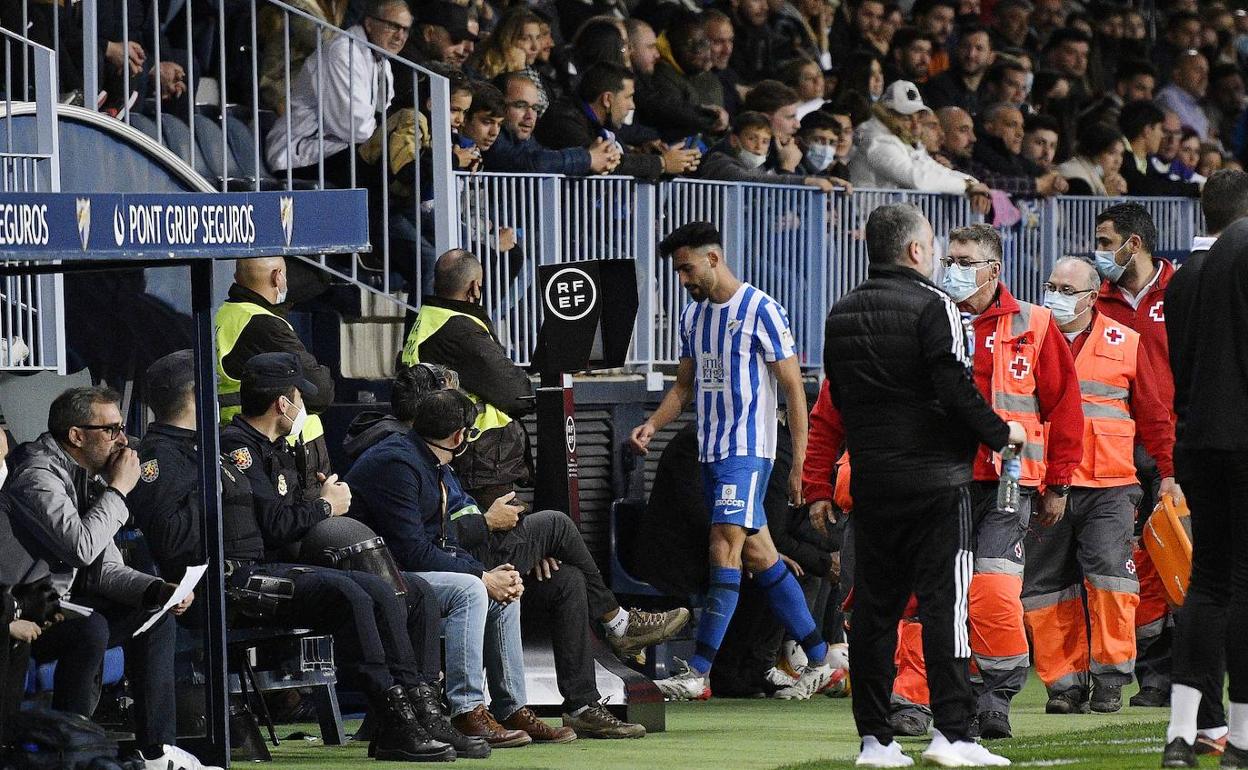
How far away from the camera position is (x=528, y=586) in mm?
10055

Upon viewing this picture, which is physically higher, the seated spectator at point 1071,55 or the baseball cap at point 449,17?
the seated spectator at point 1071,55

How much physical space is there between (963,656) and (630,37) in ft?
24.3

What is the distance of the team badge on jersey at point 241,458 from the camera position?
29.5 ft

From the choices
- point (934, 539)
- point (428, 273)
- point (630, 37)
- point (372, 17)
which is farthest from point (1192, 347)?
point (630, 37)

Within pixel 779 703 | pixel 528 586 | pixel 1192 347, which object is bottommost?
pixel 779 703

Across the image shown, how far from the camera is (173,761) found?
7996 mm

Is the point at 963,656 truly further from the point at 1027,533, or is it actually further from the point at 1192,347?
the point at 1027,533

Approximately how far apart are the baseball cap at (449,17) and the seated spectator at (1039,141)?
5.37 m

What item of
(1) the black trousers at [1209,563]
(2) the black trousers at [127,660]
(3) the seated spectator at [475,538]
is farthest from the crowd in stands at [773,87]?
(1) the black trousers at [1209,563]

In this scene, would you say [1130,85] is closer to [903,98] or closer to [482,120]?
[903,98]

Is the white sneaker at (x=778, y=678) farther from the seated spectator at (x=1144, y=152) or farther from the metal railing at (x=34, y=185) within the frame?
the seated spectator at (x=1144, y=152)

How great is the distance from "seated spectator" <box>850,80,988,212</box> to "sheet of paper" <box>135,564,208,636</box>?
756 cm

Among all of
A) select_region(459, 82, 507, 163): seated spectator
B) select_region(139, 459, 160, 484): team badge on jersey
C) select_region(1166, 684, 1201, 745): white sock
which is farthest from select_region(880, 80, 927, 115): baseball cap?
select_region(1166, 684, 1201, 745): white sock

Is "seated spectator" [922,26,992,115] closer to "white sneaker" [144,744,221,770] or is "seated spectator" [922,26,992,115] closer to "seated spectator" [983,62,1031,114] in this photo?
"seated spectator" [983,62,1031,114]
